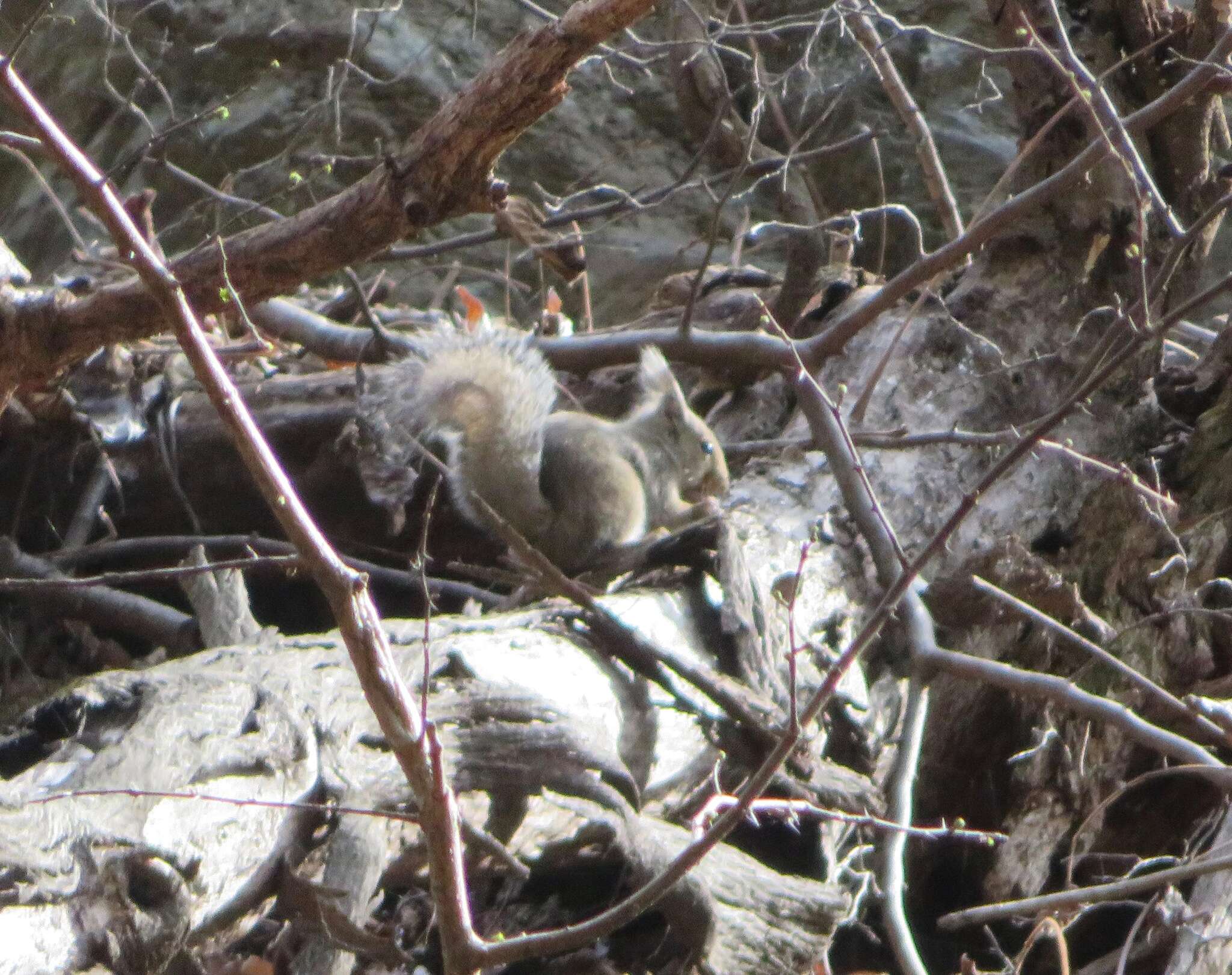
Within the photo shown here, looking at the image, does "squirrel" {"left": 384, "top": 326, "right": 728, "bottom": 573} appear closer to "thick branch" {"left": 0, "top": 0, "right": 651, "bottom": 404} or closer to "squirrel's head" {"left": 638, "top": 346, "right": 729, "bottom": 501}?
"squirrel's head" {"left": 638, "top": 346, "right": 729, "bottom": 501}

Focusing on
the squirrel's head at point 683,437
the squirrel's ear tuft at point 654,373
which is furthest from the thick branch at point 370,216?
Answer: the squirrel's head at point 683,437

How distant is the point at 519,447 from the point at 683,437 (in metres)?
0.68

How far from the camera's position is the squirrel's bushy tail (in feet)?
10.0

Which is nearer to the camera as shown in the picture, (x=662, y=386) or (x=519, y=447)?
(x=519, y=447)

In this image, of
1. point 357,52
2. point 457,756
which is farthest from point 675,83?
point 457,756

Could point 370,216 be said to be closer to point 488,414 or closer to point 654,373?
point 488,414

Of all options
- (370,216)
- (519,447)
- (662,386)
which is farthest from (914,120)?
(370,216)

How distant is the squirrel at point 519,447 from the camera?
306 centimetres

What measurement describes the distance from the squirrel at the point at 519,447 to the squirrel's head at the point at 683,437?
23 cm

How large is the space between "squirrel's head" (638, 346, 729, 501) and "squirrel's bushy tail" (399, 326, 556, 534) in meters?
0.53

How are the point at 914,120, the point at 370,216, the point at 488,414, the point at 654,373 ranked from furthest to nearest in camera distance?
the point at 914,120, the point at 654,373, the point at 488,414, the point at 370,216

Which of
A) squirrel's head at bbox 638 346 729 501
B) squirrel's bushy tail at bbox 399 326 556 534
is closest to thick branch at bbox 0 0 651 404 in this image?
squirrel's bushy tail at bbox 399 326 556 534

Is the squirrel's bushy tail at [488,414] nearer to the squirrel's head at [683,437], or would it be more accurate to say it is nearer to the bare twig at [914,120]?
the squirrel's head at [683,437]

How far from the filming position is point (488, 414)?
Result: 306 centimetres
